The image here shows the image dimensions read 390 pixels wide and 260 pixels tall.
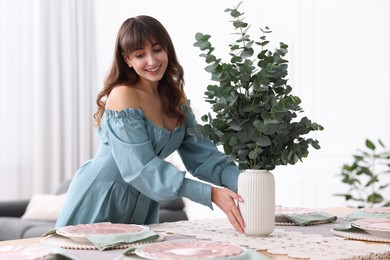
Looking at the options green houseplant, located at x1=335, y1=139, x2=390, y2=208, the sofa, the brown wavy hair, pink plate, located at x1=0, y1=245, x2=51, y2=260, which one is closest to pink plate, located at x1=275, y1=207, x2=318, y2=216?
the brown wavy hair

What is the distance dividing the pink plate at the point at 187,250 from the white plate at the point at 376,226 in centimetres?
51

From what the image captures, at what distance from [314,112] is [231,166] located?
9.58ft

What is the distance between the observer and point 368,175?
4398 millimetres

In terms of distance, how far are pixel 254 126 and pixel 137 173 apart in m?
0.39

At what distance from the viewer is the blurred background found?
4.73 metres

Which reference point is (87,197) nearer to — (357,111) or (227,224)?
(227,224)

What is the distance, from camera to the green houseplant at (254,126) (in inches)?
72.7

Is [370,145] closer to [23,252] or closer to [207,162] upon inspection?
[207,162]

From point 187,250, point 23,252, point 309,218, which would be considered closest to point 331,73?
point 309,218

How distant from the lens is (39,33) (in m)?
6.69

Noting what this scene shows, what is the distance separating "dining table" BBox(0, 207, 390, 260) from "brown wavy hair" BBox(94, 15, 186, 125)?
0.43 meters

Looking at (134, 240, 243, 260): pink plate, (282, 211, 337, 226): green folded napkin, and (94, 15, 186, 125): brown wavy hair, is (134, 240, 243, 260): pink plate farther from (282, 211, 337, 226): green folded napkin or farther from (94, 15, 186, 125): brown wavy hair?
(94, 15, 186, 125): brown wavy hair

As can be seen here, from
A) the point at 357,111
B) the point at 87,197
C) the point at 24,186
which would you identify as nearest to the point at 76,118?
the point at 24,186

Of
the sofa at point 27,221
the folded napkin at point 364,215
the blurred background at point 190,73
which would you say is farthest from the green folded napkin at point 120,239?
the blurred background at point 190,73
